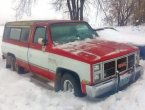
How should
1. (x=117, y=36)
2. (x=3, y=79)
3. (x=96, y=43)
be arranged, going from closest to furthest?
(x=96, y=43), (x=3, y=79), (x=117, y=36)

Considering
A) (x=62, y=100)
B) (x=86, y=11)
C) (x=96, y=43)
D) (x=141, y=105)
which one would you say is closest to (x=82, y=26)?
(x=96, y=43)

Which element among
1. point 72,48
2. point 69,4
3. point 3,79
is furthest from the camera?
point 69,4

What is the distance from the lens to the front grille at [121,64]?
6.12 m

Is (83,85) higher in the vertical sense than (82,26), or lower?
lower

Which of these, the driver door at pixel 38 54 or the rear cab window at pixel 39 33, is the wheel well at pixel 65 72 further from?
the rear cab window at pixel 39 33

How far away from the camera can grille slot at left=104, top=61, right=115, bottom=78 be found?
584 centimetres

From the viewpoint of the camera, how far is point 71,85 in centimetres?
635

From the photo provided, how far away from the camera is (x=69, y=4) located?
55.9 ft

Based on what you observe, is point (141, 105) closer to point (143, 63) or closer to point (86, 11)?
point (143, 63)

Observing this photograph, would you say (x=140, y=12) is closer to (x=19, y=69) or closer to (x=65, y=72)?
(x=19, y=69)

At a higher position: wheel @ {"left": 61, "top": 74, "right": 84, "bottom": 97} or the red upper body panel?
the red upper body panel

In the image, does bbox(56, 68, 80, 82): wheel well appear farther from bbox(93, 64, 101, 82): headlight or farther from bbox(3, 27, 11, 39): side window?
bbox(3, 27, 11, 39): side window

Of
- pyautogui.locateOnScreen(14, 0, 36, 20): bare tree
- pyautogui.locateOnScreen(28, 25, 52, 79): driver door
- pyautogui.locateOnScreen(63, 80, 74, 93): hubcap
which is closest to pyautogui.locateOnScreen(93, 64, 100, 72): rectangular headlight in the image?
pyautogui.locateOnScreen(63, 80, 74, 93): hubcap

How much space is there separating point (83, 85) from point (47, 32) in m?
1.97
